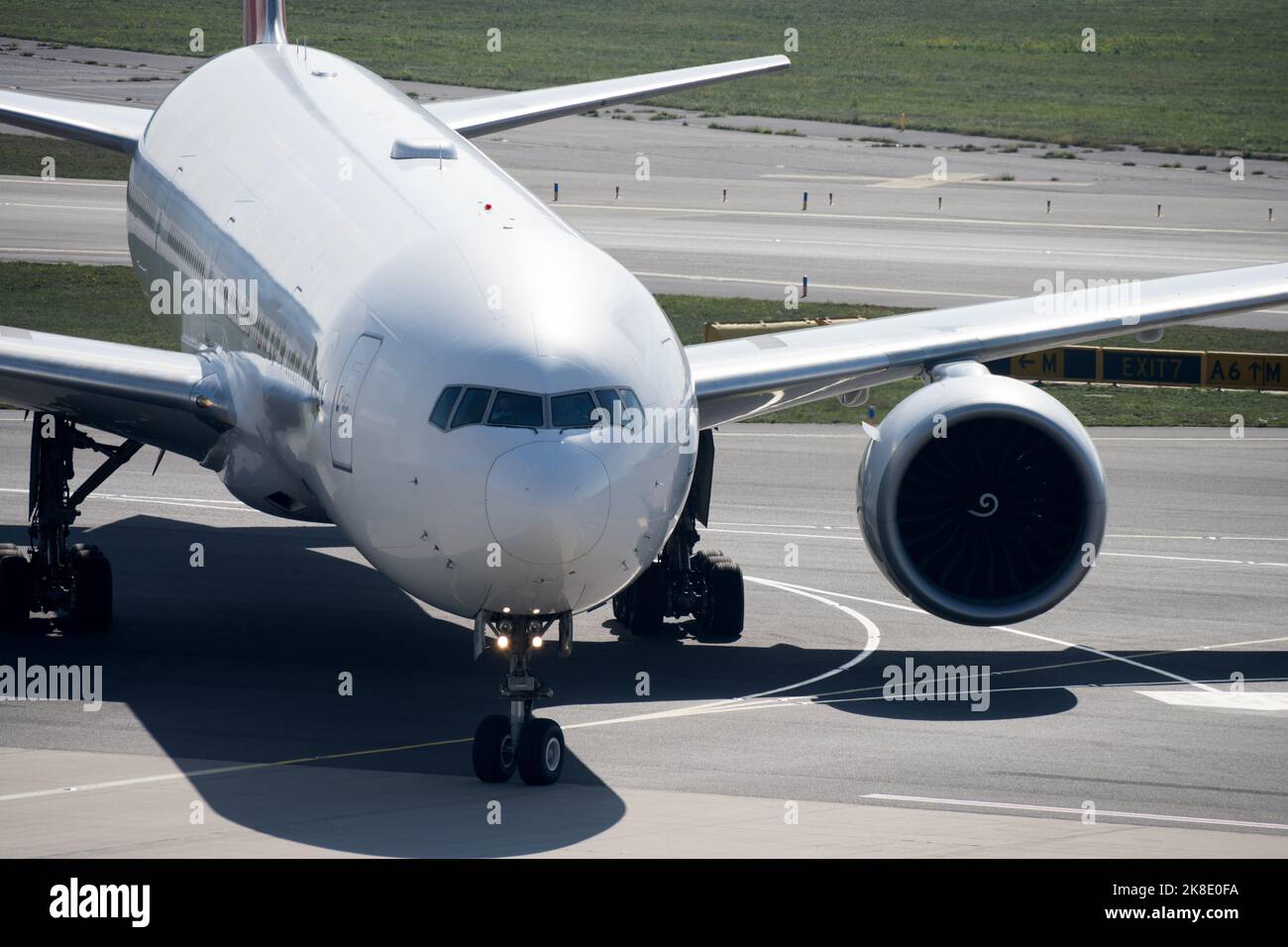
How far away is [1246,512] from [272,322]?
59.6 feet

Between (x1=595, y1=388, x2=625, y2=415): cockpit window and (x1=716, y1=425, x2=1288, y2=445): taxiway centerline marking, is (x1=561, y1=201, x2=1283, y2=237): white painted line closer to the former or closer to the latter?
(x1=716, y1=425, x2=1288, y2=445): taxiway centerline marking

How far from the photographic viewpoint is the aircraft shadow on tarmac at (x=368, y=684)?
1750 centimetres

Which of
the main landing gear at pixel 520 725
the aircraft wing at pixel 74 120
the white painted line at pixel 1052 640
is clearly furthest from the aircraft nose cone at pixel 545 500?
the aircraft wing at pixel 74 120

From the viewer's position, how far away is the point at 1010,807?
18.2 meters

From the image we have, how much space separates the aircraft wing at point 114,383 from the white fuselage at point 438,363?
0.47 meters

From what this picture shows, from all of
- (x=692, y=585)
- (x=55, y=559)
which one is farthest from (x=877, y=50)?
(x=55, y=559)

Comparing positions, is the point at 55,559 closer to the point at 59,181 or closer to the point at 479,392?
the point at 479,392

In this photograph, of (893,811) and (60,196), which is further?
(60,196)

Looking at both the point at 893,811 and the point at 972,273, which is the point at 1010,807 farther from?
the point at 972,273

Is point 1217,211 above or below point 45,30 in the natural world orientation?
below

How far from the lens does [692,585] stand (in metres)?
25.8

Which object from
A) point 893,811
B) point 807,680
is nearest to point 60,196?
point 807,680

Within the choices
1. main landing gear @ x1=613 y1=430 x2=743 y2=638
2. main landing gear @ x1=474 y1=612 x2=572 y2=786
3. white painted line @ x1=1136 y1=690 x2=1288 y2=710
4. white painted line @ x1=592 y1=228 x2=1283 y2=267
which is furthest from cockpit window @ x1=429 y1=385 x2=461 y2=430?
white painted line @ x1=592 y1=228 x2=1283 y2=267

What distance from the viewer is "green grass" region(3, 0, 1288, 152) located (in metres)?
97.0
